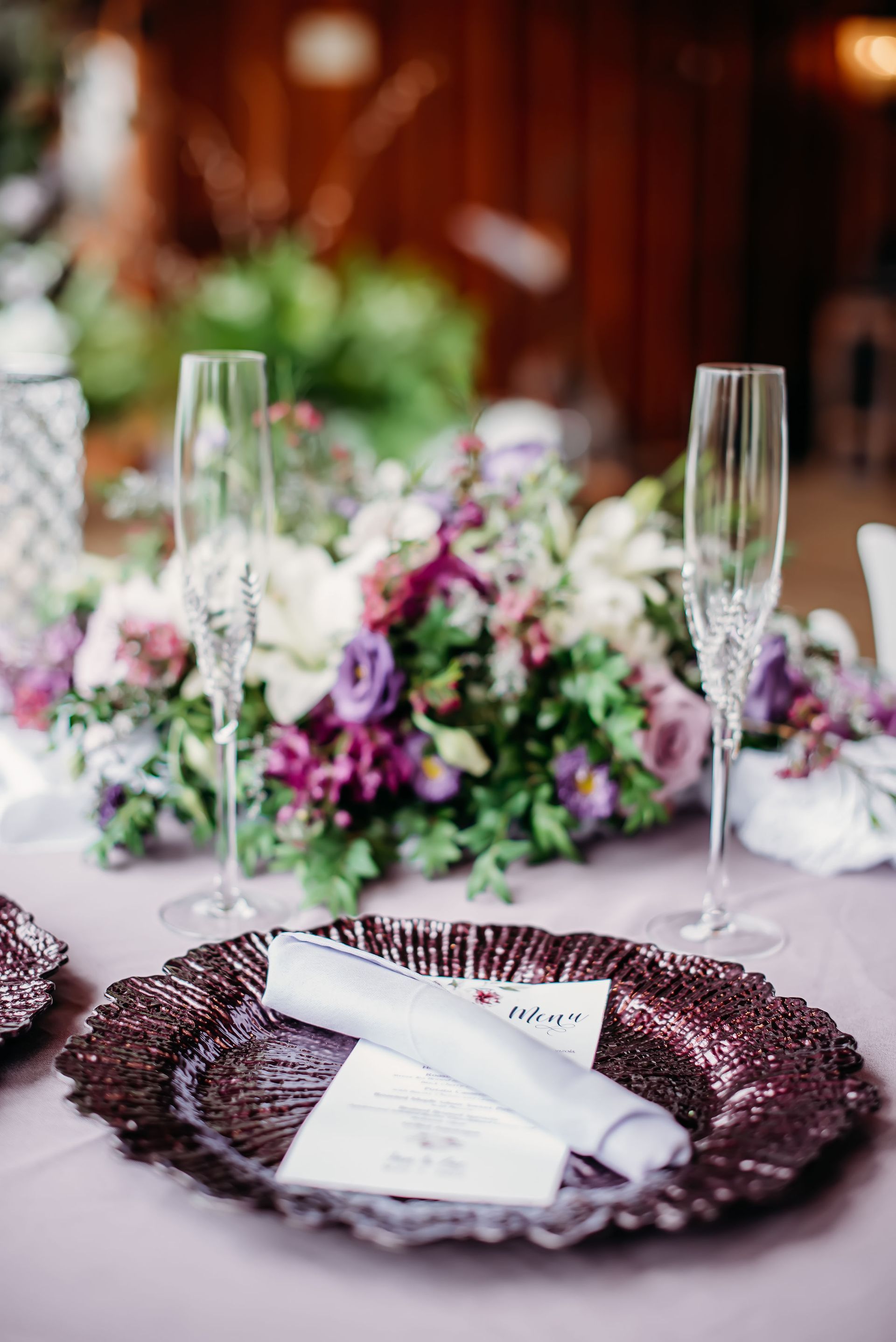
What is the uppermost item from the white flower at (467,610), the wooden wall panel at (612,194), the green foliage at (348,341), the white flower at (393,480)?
the wooden wall panel at (612,194)

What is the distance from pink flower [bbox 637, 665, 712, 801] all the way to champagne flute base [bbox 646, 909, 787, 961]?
131 millimetres

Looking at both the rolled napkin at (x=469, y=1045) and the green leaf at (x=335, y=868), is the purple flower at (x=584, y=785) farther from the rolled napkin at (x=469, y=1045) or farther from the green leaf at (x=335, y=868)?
the rolled napkin at (x=469, y=1045)

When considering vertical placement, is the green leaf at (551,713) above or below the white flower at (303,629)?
below

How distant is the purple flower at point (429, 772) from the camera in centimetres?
102

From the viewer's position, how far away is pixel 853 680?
3.77 ft

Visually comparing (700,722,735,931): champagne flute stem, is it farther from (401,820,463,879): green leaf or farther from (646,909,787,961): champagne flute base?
(401,820,463,879): green leaf

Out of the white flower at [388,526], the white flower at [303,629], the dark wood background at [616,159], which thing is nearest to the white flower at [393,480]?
the white flower at [388,526]

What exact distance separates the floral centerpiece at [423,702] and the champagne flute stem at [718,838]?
0.26 ft

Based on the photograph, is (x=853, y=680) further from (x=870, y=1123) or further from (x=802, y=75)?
(x=802, y=75)

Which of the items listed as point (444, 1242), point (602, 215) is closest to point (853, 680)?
point (444, 1242)

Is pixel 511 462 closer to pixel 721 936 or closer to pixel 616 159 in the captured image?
pixel 721 936

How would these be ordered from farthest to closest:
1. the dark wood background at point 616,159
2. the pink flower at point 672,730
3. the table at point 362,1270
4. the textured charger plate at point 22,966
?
the dark wood background at point 616,159, the pink flower at point 672,730, the textured charger plate at point 22,966, the table at point 362,1270

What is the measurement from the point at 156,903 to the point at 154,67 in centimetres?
587

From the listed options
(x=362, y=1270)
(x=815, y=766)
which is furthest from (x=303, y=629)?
(x=362, y=1270)
